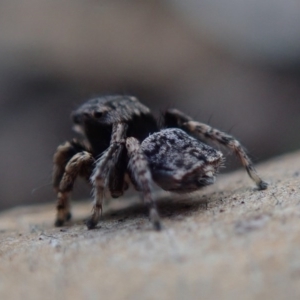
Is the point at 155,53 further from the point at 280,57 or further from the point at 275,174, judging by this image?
the point at 275,174

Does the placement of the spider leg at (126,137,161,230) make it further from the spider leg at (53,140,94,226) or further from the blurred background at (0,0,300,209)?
the blurred background at (0,0,300,209)

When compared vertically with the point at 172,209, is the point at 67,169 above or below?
above

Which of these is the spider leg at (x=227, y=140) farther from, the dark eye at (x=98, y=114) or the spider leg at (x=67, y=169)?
the spider leg at (x=67, y=169)

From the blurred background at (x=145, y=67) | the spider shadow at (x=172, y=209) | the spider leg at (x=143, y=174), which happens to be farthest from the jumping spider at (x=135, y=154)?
the blurred background at (x=145, y=67)

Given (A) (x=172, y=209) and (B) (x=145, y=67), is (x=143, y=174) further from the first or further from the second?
(B) (x=145, y=67)

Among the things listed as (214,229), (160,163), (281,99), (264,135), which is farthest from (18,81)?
(214,229)

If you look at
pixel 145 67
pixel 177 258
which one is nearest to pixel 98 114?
pixel 177 258
